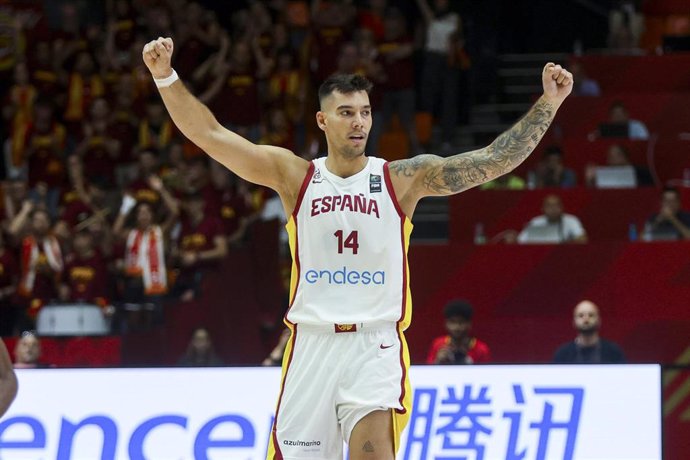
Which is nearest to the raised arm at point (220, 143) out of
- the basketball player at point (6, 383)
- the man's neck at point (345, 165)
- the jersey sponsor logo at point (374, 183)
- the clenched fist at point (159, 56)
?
the clenched fist at point (159, 56)

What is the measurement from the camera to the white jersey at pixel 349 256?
22.5ft

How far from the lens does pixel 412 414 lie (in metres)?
10.1

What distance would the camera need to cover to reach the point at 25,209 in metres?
16.6

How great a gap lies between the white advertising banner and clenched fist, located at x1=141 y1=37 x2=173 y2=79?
152 inches

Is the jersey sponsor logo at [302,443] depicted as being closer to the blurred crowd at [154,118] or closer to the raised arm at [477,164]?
the raised arm at [477,164]

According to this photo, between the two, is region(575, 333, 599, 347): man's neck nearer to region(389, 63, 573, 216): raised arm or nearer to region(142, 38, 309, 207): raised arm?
region(389, 63, 573, 216): raised arm

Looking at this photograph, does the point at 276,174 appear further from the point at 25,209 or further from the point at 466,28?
the point at 466,28

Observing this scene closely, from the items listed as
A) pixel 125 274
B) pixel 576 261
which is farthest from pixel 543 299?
pixel 125 274

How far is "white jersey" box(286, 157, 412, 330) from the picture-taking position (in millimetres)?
6867

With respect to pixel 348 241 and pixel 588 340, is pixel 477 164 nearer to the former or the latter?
pixel 348 241

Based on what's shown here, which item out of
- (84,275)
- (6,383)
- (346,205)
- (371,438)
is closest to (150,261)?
(84,275)

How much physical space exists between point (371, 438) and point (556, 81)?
6.40 feet

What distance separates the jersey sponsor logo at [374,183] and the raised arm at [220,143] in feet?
1.13

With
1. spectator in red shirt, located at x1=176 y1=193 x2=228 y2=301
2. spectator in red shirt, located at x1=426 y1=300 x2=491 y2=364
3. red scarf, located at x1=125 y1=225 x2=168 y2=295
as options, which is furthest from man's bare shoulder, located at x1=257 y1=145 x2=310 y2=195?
red scarf, located at x1=125 y1=225 x2=168 y2=295
